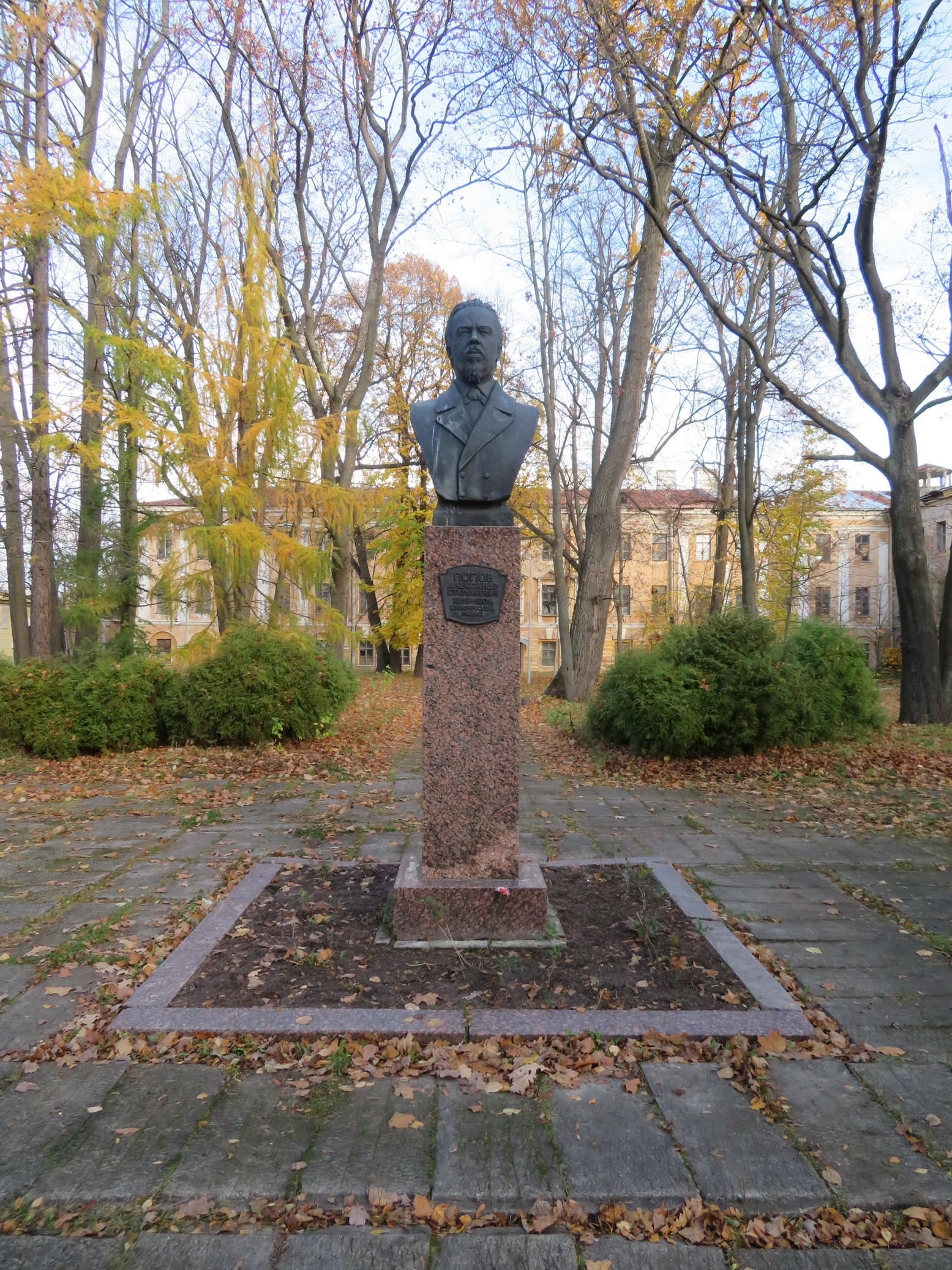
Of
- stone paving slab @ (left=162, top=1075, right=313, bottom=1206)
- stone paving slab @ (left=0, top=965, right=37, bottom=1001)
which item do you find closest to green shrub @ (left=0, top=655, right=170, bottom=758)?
stone paving slab @ (left=0, top=965, right=37, bottom=1001)

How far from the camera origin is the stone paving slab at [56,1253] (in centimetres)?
198

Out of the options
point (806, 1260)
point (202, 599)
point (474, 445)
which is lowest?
point (806, 1260)

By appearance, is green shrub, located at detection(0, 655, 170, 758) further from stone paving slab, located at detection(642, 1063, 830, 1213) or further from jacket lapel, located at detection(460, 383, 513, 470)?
stone paving slab, located at detection(642, 1063, 830, 1213)

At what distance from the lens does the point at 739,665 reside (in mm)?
8477

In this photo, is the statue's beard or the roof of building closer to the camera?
the statue's beard

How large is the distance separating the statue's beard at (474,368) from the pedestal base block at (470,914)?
260 centimetres

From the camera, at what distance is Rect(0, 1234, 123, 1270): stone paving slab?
1.98 metres

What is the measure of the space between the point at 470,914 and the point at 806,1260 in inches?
79.5

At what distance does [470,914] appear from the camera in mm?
3812

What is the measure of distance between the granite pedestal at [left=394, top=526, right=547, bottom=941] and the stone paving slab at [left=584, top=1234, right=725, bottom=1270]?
69.7 inches

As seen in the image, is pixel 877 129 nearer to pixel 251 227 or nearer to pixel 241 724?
pixel 251 227

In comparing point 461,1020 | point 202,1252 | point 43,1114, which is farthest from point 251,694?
point 202,1252

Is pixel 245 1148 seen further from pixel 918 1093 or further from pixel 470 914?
pixel 918 1093

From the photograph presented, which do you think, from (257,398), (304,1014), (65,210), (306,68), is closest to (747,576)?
(257,398)
